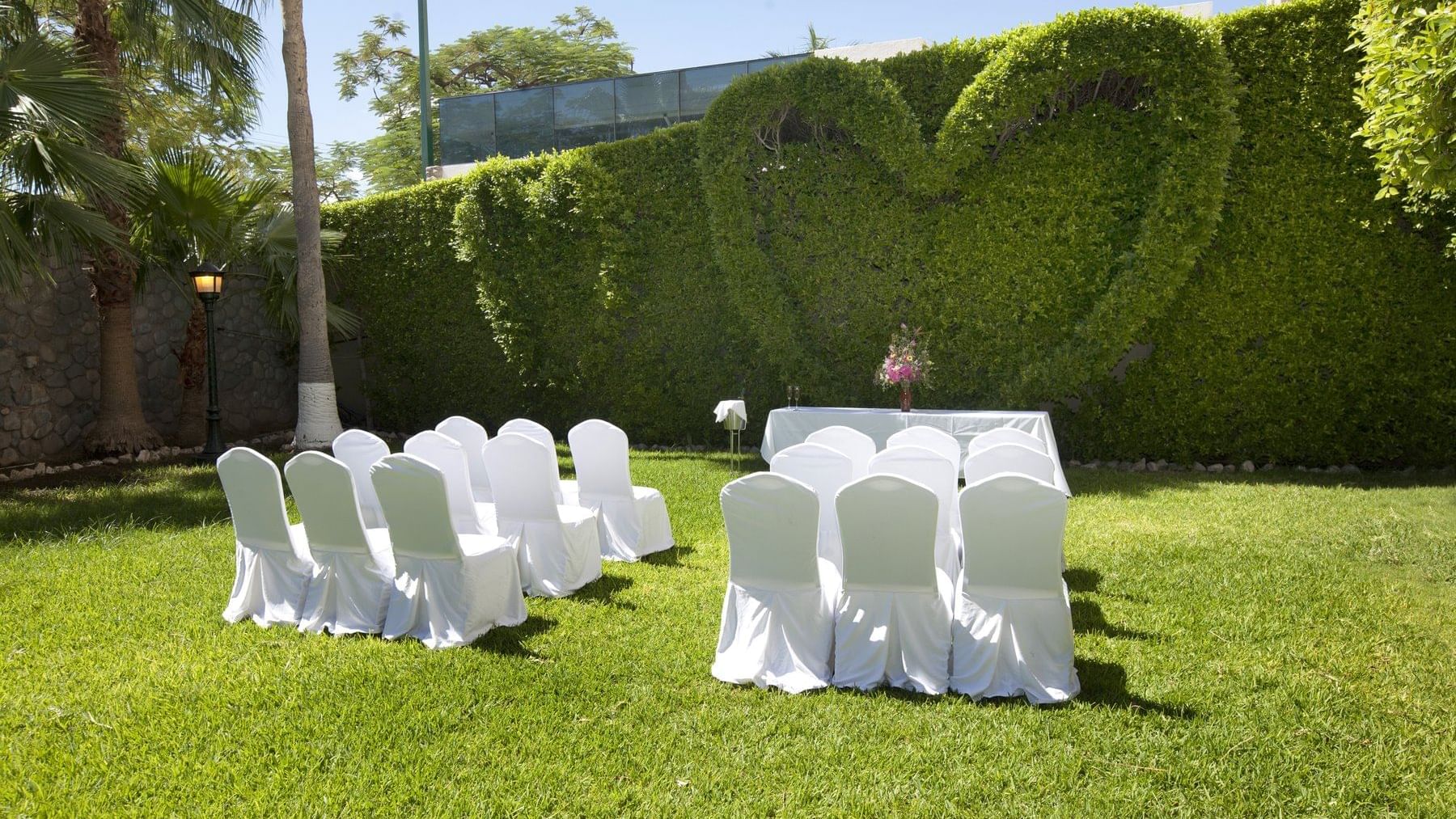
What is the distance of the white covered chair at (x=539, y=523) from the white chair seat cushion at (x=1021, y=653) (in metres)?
2.42

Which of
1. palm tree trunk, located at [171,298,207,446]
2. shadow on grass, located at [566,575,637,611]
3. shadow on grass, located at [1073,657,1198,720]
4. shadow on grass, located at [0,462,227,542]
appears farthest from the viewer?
palm tree trunk, located at [171,298,207,446]

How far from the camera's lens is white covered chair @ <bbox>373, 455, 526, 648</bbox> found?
4.35m

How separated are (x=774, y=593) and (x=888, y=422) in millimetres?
4583

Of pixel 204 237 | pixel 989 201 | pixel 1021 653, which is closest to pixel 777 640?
pixel 1021 653

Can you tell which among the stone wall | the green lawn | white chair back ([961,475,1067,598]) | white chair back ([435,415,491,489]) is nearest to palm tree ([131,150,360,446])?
the stone wall

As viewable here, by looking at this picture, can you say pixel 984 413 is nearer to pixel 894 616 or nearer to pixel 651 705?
pixel 894 616

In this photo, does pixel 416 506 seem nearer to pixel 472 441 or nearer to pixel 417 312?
pixel 472 441

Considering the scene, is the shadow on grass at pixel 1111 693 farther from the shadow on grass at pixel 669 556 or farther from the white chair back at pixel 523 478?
the white chair back at pixel 523 478

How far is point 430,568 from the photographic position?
14.6 feet

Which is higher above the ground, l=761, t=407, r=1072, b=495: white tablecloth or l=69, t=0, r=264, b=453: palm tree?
l=69, t=0, r=264, b=453: palm tree

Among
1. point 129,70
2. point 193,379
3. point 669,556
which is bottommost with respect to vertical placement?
point 669,556

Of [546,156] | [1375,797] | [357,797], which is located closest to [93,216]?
[546,156]

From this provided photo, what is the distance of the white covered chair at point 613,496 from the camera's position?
240 inches

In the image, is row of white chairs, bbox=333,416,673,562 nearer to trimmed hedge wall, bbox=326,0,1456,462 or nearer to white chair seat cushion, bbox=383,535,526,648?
white chair seat cushion, bbox=383,535,526,648
